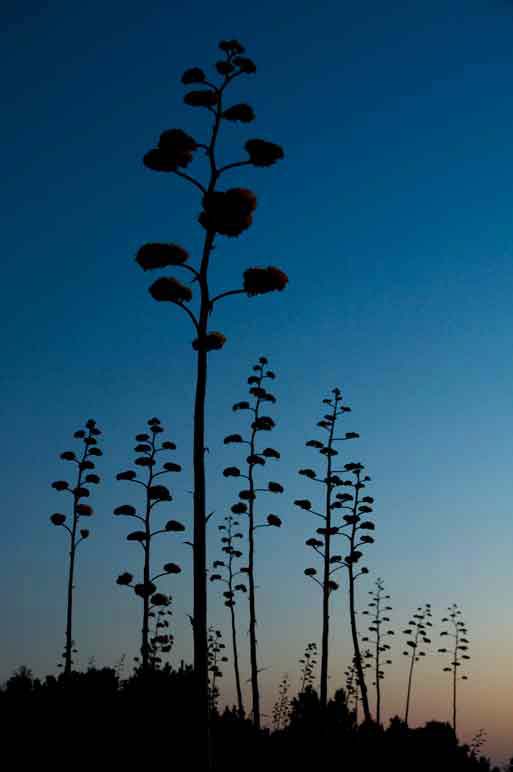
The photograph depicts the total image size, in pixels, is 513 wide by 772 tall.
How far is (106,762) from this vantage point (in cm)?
1586

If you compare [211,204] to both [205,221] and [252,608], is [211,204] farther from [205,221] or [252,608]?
[252,608]

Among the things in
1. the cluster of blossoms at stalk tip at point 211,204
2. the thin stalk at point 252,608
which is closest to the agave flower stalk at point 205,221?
the cluster of blossoms at stalk tip at point 211,204

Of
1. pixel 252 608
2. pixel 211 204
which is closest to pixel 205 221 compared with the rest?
pixel 211 204

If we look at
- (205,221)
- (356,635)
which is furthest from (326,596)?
(205,221)

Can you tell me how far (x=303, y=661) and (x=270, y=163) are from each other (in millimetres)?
46806

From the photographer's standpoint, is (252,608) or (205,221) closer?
(205,221)

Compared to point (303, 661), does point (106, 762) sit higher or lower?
lower

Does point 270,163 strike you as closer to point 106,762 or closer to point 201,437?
point 201,437

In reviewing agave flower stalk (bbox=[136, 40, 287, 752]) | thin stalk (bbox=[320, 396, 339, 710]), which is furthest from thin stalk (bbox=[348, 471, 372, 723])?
agave flower stalk (bbox=[136, 40, 287, 752])

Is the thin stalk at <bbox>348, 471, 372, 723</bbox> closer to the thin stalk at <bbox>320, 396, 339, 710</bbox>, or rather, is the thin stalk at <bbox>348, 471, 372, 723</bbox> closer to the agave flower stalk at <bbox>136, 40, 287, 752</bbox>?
the thin stalk at <bbox>320, 396, 339, 710</bbox>

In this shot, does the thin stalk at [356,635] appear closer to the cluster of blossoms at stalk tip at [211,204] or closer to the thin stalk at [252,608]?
the thin stalk at [252,608]

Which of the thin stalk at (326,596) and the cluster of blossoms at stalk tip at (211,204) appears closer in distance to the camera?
the cluster of blossoms at stalk tip at (211,204)

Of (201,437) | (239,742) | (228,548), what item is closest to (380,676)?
(228,548)

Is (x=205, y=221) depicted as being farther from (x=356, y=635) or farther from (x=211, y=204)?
(x=356, y=635)
